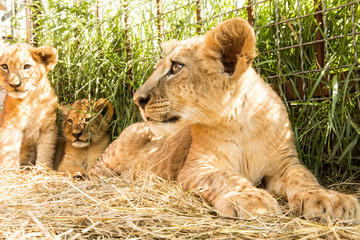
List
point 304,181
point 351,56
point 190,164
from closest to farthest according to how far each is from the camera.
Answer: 1. point 304,181
2. point 190,164
3. point 351,56

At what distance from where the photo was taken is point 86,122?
3.74 metres

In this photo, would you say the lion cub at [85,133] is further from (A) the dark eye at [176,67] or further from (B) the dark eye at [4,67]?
(A) the dark eye at [176,67]

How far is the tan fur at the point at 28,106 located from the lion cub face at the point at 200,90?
6.64 ft

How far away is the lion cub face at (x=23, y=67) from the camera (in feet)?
11.9

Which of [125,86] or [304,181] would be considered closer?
[304,181]

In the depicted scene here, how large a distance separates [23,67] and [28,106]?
40 centimetres

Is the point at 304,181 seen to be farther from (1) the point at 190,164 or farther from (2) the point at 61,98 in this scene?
(2) the point at 61,98

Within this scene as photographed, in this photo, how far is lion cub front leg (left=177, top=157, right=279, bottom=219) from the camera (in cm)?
158

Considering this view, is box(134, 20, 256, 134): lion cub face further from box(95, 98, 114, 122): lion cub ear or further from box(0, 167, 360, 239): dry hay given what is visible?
box(95, 98, 114, 122): lion cub ear

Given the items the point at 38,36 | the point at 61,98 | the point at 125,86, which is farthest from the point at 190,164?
the point at 38,36

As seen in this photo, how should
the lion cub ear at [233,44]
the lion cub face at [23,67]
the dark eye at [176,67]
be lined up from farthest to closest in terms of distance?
the lion cub face at [23,67] < the dark eye at [176,67] < the lion cub ear at [233,44]

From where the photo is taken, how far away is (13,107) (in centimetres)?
381

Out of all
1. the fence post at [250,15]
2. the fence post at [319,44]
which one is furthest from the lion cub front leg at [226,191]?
the fence post at [250,15]

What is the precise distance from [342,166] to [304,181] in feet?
2.57
